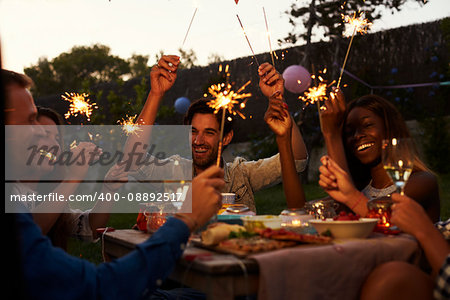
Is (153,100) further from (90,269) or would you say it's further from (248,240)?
(90,269)

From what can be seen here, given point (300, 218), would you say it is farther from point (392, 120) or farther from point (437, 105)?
point (437, 105)

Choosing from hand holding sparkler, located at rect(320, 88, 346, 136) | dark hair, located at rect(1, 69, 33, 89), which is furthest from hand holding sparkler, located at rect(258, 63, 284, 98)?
dark hair, located at rect(1, 69, 33, 89)

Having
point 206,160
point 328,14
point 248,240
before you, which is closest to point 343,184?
point 248,240

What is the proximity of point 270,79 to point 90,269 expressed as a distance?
184cm

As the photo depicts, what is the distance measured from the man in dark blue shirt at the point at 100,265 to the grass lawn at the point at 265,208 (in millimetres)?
3951

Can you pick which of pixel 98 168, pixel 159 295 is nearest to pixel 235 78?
pixel 98 168

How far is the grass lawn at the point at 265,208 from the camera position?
19.4 ft

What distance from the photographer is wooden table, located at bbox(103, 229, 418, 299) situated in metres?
1.44

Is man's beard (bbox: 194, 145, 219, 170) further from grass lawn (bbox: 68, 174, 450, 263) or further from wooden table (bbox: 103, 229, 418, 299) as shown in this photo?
grass lawn (bbox: 68, 174, 450, 263)

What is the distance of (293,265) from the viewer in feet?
5.00

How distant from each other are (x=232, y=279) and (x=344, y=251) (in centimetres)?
42

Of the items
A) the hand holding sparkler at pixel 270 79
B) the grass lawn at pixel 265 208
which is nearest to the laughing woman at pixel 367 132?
the hand holding sparkler at pixel 270 79

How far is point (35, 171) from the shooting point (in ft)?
6.15

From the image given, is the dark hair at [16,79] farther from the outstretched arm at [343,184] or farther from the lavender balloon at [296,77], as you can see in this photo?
the lavender balloon at [296,77]
